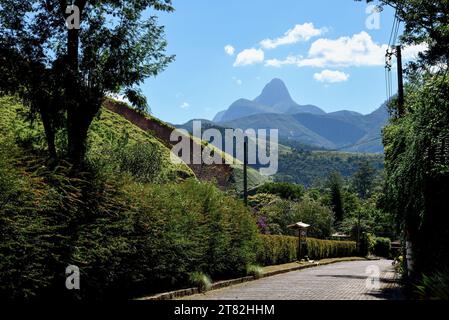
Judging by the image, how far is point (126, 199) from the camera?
11992mm

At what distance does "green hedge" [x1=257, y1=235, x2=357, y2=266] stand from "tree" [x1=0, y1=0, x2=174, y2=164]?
11890mm

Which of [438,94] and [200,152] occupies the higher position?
[200,152]

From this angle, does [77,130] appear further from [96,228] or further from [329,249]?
[329,249]

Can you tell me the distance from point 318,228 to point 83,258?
57325 millimetres

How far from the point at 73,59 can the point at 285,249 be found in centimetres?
2088

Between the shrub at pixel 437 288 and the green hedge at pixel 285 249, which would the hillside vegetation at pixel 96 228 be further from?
the green hedge at pixel 285 249

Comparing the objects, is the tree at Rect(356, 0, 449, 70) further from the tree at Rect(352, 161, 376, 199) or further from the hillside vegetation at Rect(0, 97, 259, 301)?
the tree at Rect(352, 161, 376, 199)

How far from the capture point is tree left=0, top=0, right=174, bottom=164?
13.7 m

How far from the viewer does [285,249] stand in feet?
105

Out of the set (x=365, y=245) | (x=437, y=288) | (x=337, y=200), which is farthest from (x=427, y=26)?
(x=337, y=200)
